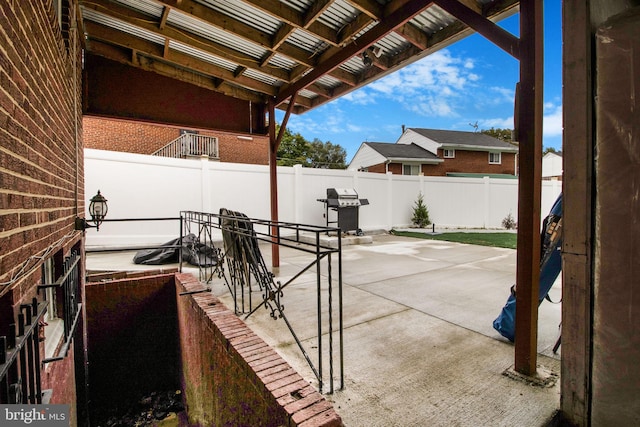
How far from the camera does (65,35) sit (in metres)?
2.61

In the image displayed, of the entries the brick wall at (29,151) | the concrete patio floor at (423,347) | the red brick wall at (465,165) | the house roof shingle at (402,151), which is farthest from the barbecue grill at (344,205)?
the red brick wall at (465,165)

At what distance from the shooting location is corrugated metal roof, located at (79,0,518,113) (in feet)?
9.42

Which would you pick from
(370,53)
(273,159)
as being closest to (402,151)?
(273,159)

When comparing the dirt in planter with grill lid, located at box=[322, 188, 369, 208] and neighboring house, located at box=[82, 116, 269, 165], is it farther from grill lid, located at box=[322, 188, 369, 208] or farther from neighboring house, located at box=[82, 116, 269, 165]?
neighboring house, located at box=[82, 116, 269, 165]

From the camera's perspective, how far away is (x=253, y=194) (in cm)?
818

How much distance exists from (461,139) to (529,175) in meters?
20.9

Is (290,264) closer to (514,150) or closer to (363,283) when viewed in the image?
(363,283)

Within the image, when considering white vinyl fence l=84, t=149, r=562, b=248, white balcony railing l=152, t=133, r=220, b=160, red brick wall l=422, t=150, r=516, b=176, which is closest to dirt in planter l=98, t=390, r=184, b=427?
white vinyl fence l=84, t=149, r=562, b=248

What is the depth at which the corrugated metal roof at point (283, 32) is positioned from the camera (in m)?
2.87

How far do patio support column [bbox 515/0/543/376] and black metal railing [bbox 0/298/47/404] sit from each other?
8.11 feet

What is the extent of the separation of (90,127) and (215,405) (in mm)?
12183

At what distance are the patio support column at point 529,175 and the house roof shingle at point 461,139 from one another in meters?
18.6

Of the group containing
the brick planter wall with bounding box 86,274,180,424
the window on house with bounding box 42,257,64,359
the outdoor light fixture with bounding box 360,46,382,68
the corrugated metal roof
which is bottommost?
the brick planter wall with bounding box 86,274,180,424

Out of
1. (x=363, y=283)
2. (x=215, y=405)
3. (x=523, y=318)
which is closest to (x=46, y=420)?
(x=215, y=405)
